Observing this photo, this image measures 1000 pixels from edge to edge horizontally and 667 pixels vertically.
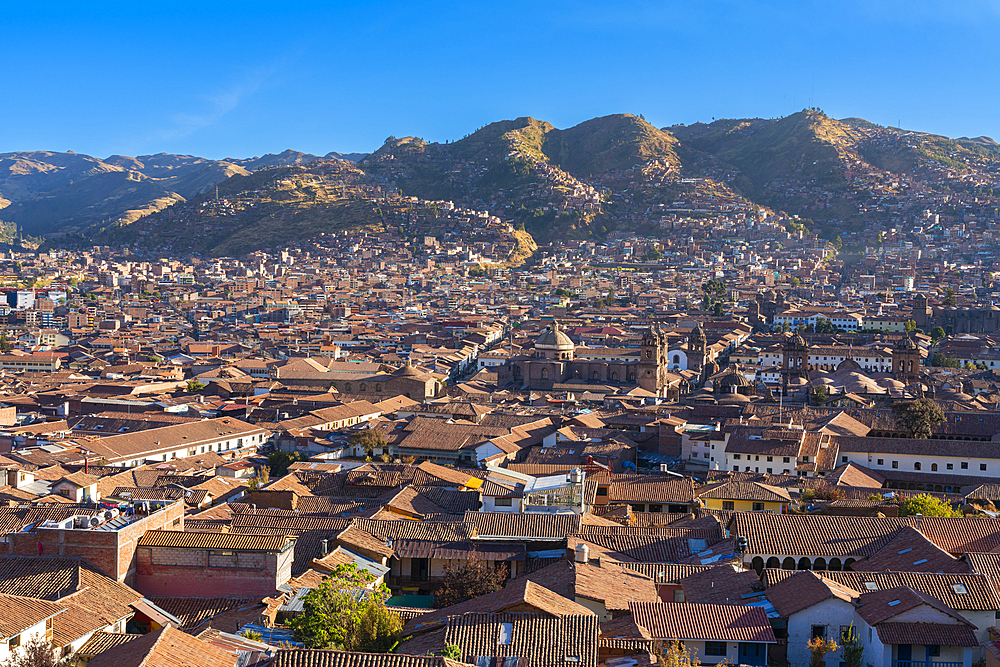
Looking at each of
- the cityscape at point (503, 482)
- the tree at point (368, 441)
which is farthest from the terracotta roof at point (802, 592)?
the tree at point (368, 441)

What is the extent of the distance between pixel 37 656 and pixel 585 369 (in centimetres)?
4424

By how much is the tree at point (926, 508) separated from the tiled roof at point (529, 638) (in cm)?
1093

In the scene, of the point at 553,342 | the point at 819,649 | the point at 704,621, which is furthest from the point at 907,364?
the point at 819,649

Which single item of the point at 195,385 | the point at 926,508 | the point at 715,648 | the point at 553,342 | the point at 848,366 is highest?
the point at 553,342

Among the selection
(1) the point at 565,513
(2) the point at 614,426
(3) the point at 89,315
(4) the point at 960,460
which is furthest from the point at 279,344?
(1) the point at 565,513

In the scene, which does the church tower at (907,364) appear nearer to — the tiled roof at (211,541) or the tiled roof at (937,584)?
the tiled roof at (937,584)

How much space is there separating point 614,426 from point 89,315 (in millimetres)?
74490

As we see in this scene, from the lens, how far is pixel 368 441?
1366 inches

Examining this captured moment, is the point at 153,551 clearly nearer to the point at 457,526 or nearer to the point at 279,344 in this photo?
the point at 457,526

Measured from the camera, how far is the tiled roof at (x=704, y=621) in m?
14.3

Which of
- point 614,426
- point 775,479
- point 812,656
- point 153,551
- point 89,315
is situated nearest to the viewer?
point 812,656

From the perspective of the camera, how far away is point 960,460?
31.5 metres

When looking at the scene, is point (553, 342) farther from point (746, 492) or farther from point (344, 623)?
point (344, 623)

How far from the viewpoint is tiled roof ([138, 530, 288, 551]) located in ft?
53.2
